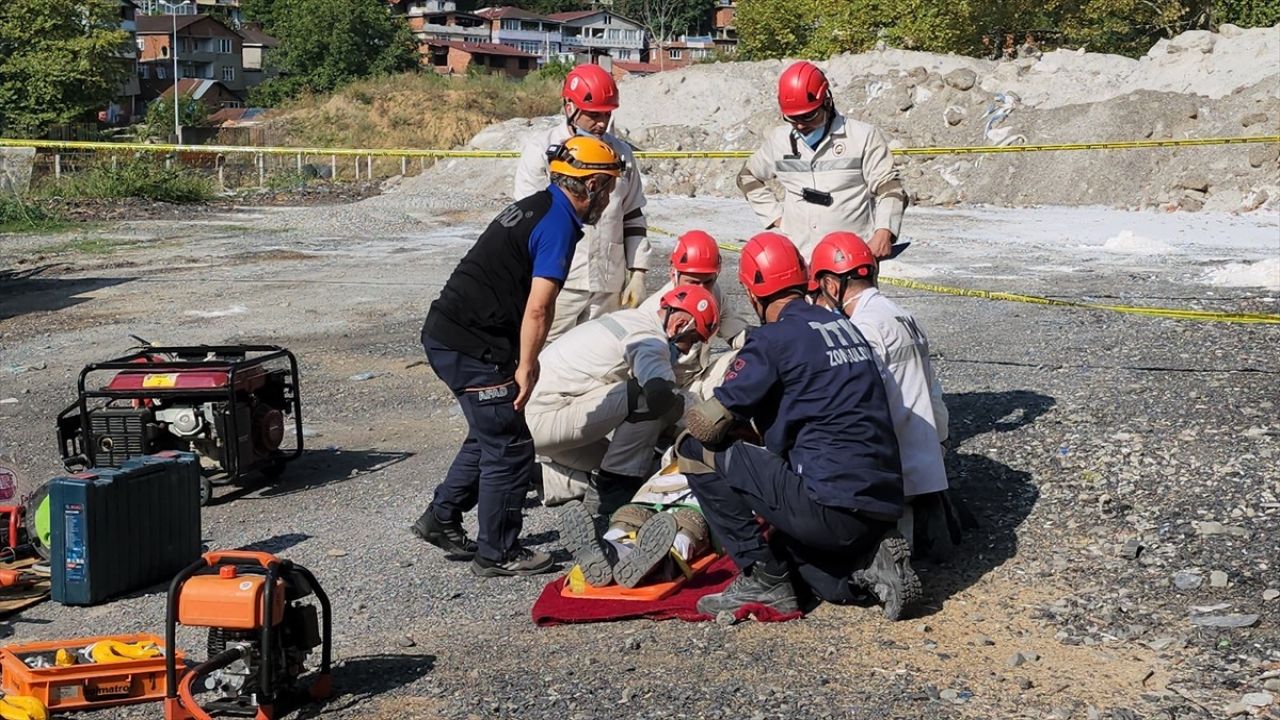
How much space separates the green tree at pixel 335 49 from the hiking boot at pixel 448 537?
287ft

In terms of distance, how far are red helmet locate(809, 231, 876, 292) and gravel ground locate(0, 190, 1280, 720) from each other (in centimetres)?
133

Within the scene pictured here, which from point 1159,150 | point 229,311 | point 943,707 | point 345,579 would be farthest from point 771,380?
point 1159,150

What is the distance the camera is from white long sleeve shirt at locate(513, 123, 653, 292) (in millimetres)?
7910

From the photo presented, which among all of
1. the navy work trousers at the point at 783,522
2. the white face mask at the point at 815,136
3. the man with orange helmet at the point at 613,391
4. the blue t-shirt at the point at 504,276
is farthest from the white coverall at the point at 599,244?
the navy work trousers at the point at 783,522

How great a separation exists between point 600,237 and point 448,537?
2.14 m

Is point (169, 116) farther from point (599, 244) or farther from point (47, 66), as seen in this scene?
point (599, 244)

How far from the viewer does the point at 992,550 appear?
6.23 metres

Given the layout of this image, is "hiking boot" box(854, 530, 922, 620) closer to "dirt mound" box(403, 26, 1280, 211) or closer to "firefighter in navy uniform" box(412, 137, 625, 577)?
"firefighter in navy uniform" box(412, 137, 625, 577)

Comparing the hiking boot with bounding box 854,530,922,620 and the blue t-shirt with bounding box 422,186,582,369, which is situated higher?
the blue t-shirt with bounding box 422,186,582,369

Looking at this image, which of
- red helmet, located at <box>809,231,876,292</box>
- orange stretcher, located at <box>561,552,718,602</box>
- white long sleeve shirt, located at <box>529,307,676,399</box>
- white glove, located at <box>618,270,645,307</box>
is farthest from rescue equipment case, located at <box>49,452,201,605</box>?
red helmet, located at <box>809,231,876,292</box>

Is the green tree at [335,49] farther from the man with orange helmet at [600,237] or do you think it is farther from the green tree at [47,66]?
the man with orange helmet at [600,237]

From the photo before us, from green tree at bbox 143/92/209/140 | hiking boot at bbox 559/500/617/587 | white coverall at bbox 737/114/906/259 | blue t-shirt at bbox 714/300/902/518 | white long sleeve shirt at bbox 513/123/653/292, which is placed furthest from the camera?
green tree at bbox 143/92/209/140

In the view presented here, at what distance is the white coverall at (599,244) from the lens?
7.92 metres

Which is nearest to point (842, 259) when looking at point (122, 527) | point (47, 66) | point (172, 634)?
point (172, 634)
